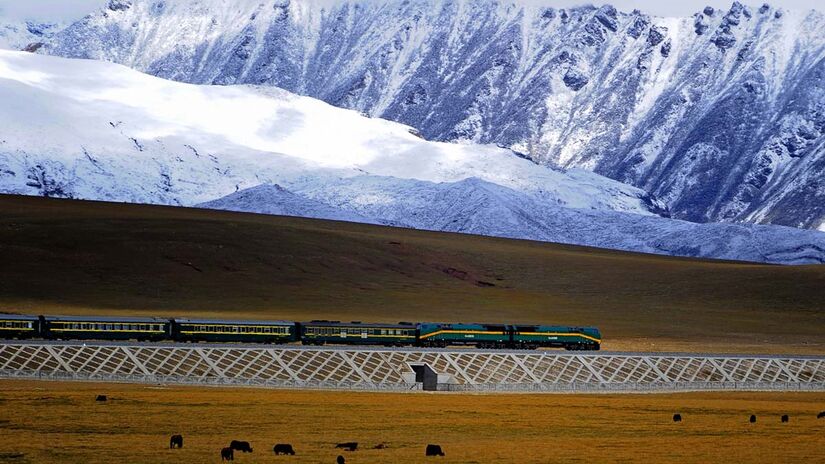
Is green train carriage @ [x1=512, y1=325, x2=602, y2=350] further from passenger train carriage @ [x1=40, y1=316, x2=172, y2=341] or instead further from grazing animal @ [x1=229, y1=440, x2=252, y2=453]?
grazing animal @ [x1=229, y1=440, x2=252, y2=453]

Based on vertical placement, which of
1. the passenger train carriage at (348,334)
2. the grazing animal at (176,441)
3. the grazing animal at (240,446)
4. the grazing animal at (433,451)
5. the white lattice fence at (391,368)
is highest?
the passenger train carriage at (348,334)

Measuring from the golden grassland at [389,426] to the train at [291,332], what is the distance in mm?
17244

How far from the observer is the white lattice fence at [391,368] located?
10644 centimetres

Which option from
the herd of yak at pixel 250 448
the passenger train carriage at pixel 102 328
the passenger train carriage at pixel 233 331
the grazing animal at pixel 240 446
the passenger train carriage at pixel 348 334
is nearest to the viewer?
the herd of yak at pixel 250 448

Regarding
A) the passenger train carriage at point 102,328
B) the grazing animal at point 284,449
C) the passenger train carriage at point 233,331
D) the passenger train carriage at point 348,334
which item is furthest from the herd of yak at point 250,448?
the passenger train carriage at point 233,331

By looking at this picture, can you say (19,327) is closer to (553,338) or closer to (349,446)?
(553,338)

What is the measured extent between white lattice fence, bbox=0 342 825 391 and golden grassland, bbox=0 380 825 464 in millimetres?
4847

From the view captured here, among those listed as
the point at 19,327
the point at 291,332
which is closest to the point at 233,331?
the point at 291,332

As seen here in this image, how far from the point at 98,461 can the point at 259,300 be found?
12140 centimetres

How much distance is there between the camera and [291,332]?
123562 mm

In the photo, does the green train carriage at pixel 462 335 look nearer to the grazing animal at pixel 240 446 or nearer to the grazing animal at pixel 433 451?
the grazing animal at pixel 433 451

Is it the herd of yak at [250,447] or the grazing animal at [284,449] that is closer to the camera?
the herd of yak at [250,447]

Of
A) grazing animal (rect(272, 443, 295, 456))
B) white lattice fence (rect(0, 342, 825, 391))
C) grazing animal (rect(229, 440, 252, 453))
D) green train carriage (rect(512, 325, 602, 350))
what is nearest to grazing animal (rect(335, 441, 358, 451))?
grazing animal (rect(272, 443, 295, 456))

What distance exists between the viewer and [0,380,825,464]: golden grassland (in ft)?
220
